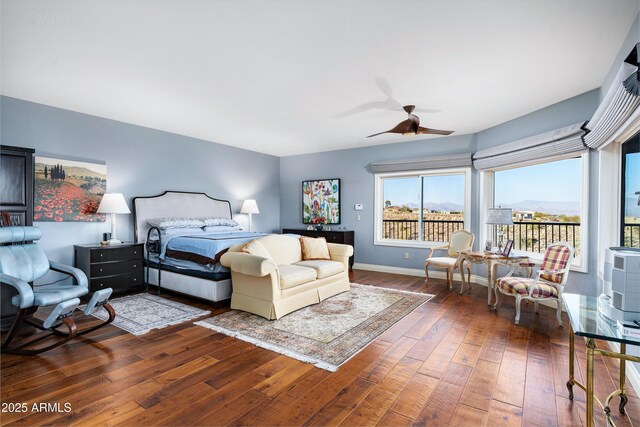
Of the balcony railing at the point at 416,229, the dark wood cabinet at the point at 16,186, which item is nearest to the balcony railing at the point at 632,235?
the balcony railing at the point at 416,229

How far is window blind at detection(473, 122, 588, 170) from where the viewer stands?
3582 millimetres

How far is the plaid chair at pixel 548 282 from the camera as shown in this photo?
3.38m

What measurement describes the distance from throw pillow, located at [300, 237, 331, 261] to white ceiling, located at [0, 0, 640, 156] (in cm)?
184

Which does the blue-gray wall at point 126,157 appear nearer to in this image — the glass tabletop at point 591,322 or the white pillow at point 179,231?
the white pillow at point 179,231

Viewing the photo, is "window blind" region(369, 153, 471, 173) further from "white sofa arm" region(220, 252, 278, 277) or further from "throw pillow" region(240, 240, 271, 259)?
"white sofa arm" region(220, 252, 278, 277)

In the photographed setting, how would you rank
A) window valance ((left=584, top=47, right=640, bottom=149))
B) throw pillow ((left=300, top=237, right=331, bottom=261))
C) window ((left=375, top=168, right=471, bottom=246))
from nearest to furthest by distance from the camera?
window valance ((left=584, top=47, right=640, bottom=149))
throw pillow ((left=300, top=237, right=331, bottom=261))
window ((left=375, top=168, right=471, bottom=246))

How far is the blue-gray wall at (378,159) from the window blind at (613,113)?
49 cm

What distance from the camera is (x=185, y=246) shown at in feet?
13.9

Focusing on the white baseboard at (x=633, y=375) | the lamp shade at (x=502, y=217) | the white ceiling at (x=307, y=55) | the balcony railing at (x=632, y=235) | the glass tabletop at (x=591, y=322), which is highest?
the white ceiling at (x=307, y=55)

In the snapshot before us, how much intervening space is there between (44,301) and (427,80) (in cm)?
404

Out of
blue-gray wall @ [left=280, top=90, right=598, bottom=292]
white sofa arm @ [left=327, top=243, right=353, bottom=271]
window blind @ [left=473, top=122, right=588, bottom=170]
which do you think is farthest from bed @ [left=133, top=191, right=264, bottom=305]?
window blind @ [left=473, top=122, right=588, bottom=170]

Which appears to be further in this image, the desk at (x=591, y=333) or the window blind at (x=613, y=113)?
the window blind at (x=613, y=113)

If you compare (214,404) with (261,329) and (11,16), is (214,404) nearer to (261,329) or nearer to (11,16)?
(261,329)

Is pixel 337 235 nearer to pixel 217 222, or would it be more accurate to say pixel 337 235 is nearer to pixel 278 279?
pixel 217 222
